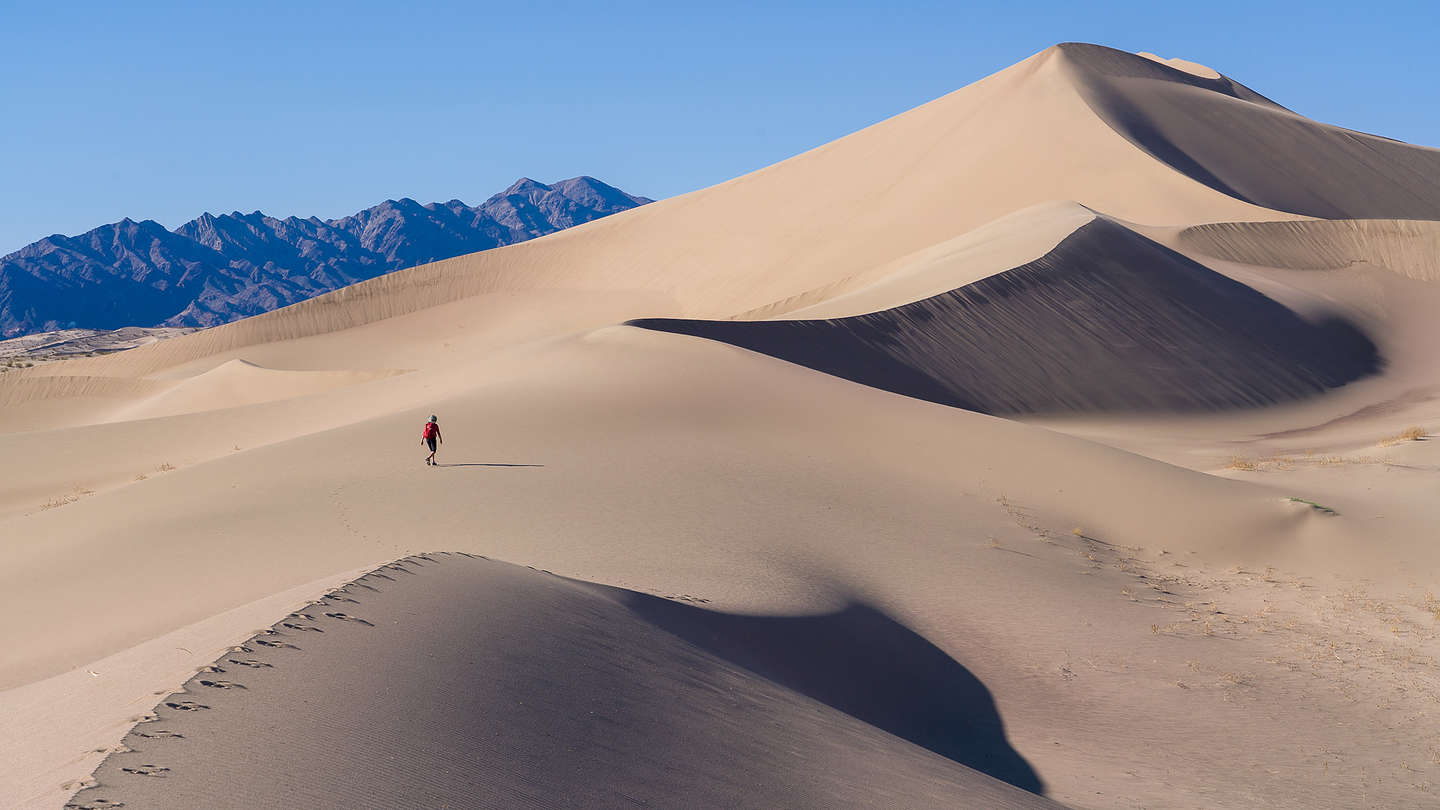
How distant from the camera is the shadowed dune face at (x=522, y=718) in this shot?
5.28 metres

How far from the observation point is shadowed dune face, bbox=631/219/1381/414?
25.7 meters

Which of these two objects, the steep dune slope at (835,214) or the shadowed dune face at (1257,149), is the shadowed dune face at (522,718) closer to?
the steep dune slope at (835,214)

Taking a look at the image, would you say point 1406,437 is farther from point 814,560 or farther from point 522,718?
point 522,718

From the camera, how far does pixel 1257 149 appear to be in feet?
199

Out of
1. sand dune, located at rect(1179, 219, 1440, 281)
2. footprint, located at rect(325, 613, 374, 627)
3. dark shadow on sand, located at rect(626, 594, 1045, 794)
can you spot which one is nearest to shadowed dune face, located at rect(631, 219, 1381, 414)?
sand dune, located at rect(1179, 219, 1440, 281)

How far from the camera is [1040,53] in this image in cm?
6869

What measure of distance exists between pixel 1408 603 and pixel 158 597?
13067mm

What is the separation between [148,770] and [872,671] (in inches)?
260

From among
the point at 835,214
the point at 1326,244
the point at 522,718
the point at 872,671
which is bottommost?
the point at 872,671

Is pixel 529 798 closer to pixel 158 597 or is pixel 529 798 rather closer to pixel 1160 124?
pixel 158 597

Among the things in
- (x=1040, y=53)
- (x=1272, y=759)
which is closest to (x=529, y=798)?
(x=1272, y=759)

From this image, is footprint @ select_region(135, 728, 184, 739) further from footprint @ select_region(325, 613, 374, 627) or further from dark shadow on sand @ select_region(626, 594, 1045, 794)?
dark shadow on sand @ select_region(626, 594, 1045, 794)

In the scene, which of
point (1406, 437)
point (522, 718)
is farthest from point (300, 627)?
point (1406, 437)

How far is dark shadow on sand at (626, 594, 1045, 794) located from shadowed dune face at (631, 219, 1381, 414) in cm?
1348
